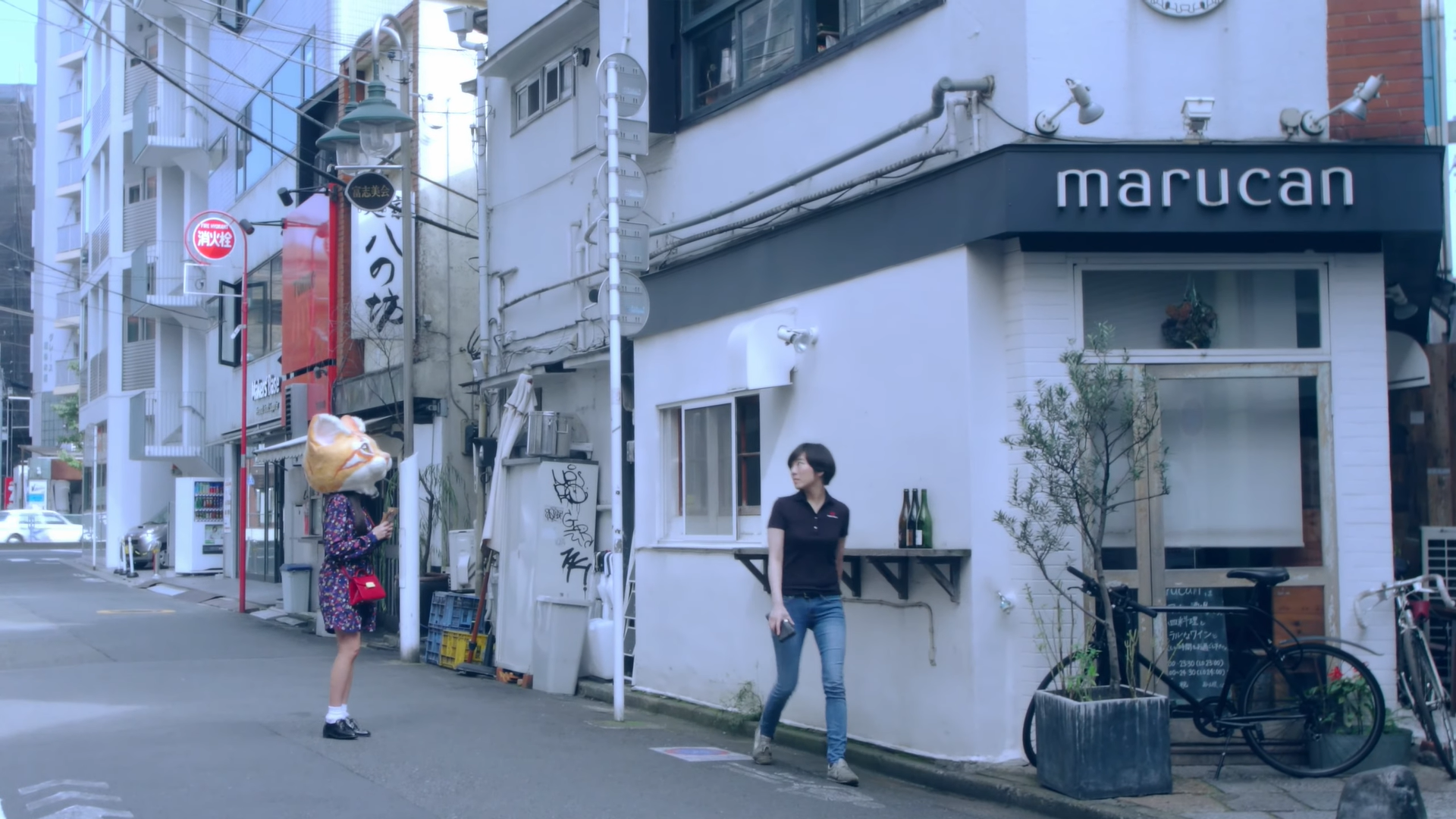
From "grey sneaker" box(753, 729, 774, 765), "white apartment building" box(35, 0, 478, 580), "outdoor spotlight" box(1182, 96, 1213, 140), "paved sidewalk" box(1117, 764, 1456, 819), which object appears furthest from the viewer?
"white apartment building" box(35, 0, 478, 580)

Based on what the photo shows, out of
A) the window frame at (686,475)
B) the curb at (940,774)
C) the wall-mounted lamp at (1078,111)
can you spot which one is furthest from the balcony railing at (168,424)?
the wall-mounted lamp at (1078,111)

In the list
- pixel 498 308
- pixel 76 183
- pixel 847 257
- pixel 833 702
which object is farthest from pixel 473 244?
pixel 76 183

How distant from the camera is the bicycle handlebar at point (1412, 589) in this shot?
7.22 meters

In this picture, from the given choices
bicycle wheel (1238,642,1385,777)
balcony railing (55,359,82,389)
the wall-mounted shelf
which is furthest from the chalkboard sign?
balcony railing (55,359,82,389)

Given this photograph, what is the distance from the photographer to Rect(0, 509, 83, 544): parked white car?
5238 centimetres

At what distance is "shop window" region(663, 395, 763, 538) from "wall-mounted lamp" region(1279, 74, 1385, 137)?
4238 mm

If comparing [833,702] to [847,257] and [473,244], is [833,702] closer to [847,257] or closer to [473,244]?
[847,257]

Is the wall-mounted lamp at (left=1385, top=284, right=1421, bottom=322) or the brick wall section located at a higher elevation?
the brick wall section

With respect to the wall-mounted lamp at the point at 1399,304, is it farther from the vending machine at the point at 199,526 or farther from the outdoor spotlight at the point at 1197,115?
the vending machine at the point at 199,526

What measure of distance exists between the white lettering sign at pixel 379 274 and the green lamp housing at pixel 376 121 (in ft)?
11.3

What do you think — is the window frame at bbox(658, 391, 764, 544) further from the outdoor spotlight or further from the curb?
the outdoor spotlight

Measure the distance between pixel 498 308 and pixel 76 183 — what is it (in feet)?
133

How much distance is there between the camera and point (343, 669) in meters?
8.69

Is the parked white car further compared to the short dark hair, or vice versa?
the parked white car
